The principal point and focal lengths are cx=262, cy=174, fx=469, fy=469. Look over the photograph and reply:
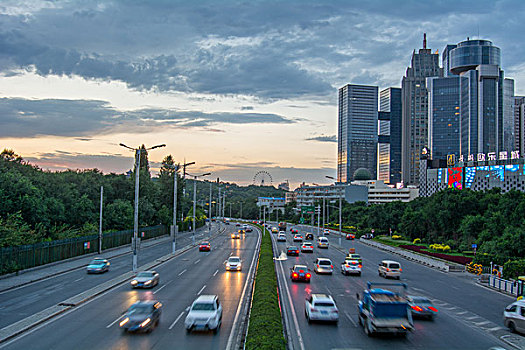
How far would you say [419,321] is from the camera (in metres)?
24.3

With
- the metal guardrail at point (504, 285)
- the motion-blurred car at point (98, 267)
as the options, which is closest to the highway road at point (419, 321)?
the metal guardrail at point (504, 285)

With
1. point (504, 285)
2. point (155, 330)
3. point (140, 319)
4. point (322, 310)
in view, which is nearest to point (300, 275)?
point (322, 310)

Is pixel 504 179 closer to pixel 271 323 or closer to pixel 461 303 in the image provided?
pixel 461 303

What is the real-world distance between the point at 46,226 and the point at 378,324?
46.9 metres

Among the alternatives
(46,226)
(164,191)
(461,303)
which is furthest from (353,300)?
(164,191)

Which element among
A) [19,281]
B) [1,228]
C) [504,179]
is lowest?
[19,281]

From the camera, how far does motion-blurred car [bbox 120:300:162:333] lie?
20438 millimetres

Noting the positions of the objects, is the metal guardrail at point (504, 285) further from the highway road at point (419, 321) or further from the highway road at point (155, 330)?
the highway road at point (155, 330)

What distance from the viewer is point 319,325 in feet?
73.8

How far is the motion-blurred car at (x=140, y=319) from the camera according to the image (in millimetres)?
20438

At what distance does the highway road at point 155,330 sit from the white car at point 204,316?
0.34 metres

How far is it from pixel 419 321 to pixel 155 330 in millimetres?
13349

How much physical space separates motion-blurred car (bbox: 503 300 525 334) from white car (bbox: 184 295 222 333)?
14249 mm

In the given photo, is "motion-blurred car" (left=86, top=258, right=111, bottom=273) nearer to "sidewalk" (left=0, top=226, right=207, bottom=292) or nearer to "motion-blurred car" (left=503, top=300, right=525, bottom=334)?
"sidewalk" (left=0, top=226, right=207, bottom=292)
